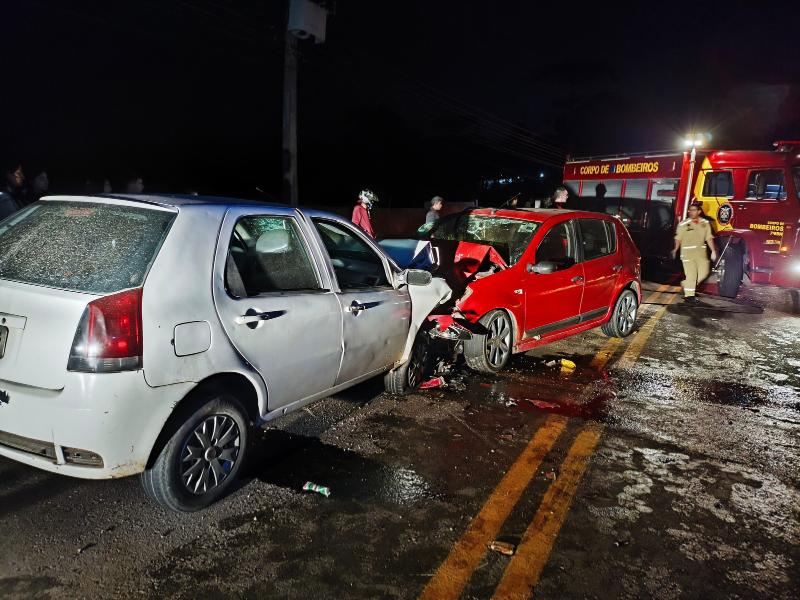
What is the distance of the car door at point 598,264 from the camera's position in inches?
259

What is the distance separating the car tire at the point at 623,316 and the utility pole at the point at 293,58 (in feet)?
25.7

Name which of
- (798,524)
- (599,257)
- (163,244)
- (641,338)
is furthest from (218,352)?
(641,338)

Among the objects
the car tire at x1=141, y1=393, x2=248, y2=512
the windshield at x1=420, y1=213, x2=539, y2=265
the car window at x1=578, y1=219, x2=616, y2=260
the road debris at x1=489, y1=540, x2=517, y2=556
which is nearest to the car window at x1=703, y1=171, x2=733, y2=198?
the car window at x1=578, y1=219, x2=616, y2=260

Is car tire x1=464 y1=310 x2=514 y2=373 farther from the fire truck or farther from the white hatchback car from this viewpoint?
the fire truck

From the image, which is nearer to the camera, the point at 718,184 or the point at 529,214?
the point at 529,214

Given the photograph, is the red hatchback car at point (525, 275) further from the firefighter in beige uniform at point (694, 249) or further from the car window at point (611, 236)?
the firefighter in beige uniform at point (694, 249)

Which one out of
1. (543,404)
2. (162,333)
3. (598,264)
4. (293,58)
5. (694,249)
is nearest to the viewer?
(162,333)

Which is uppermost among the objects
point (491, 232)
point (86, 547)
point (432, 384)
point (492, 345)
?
point (491, 232)

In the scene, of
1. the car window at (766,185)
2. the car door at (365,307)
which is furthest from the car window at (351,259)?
the car window at (766,185)

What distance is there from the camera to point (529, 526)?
3.08m

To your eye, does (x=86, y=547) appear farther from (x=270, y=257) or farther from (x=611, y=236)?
(x=611, y=236)

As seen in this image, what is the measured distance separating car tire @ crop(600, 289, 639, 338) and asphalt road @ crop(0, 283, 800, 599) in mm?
2284

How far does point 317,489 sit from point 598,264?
4653mm

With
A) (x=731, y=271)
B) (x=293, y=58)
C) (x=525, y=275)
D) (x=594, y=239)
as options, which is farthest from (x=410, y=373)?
(x=293, y=58)
